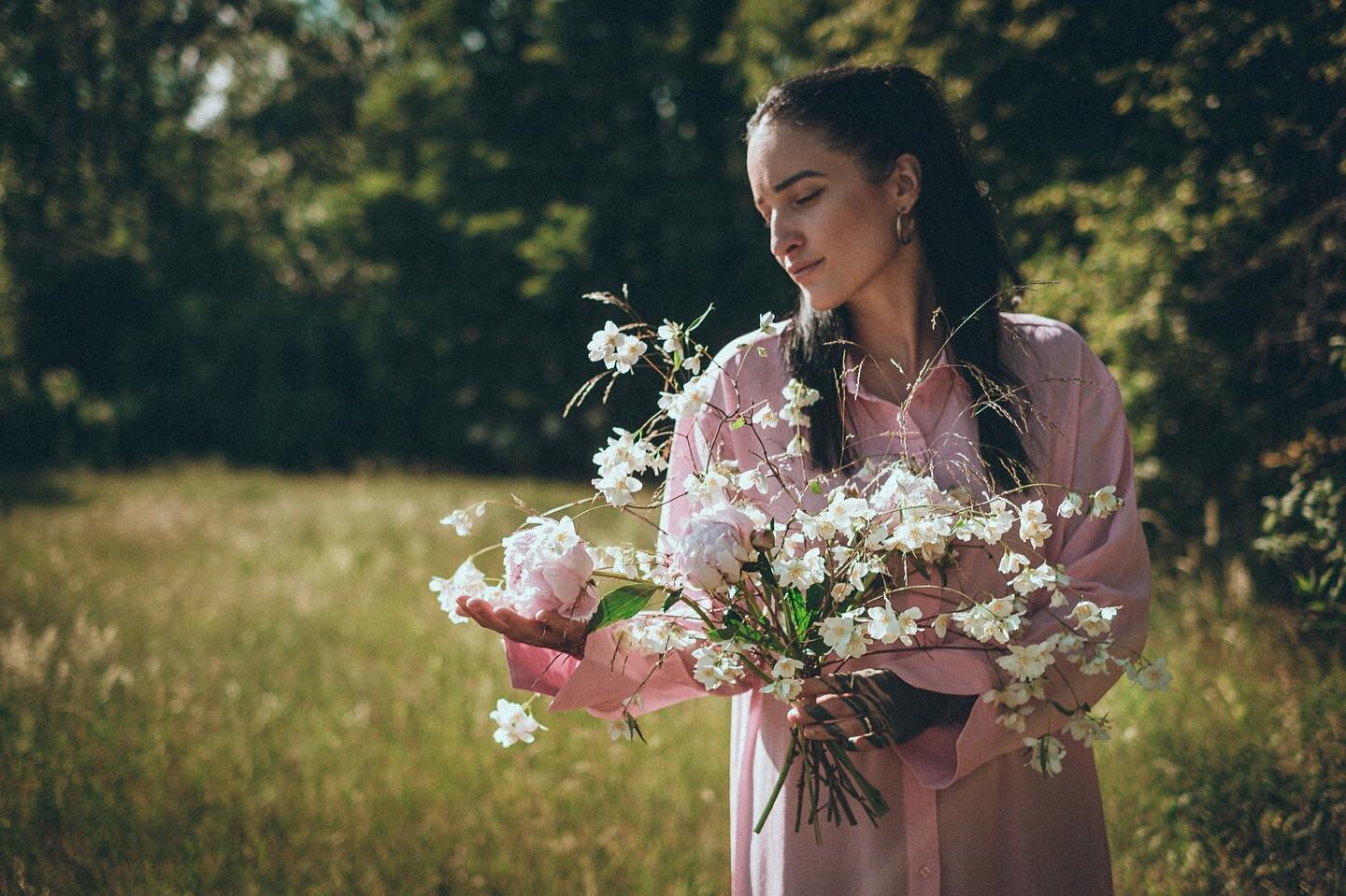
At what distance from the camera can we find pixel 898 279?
6.43ft

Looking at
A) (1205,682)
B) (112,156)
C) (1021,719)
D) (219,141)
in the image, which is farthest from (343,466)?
(1021,719)

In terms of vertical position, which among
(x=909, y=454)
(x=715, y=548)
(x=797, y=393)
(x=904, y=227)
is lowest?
(x=715, y=548)

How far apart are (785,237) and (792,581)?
749 mm

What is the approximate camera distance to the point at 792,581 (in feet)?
4.64

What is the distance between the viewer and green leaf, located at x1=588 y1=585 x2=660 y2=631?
5.03 ft

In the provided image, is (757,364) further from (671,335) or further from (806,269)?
(671,335)

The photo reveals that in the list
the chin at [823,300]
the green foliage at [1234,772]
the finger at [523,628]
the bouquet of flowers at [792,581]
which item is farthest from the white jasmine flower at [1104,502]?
the green foliage at [1234,772]

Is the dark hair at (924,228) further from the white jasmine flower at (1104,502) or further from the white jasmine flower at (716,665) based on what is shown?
the white jasmine flower at (716,665)

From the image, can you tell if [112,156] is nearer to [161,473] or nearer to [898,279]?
[898,279]

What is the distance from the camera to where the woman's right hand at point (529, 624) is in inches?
59.9

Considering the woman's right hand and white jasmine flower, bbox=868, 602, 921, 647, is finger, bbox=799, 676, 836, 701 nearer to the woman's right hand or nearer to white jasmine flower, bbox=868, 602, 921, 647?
white jasmine flower, bbox=868, 602, 921, 647

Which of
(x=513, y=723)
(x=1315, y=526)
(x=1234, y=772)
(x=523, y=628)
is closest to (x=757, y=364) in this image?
(x=523, y=628)

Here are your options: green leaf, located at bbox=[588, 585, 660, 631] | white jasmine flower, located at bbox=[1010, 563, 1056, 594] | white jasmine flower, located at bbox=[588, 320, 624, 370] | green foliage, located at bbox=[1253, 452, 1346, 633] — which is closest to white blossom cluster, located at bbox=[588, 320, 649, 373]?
white jasmine flower, located at bbox=[588, 320, 624, 370]

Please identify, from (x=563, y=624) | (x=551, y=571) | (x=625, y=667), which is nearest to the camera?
(x=551, y=571)
